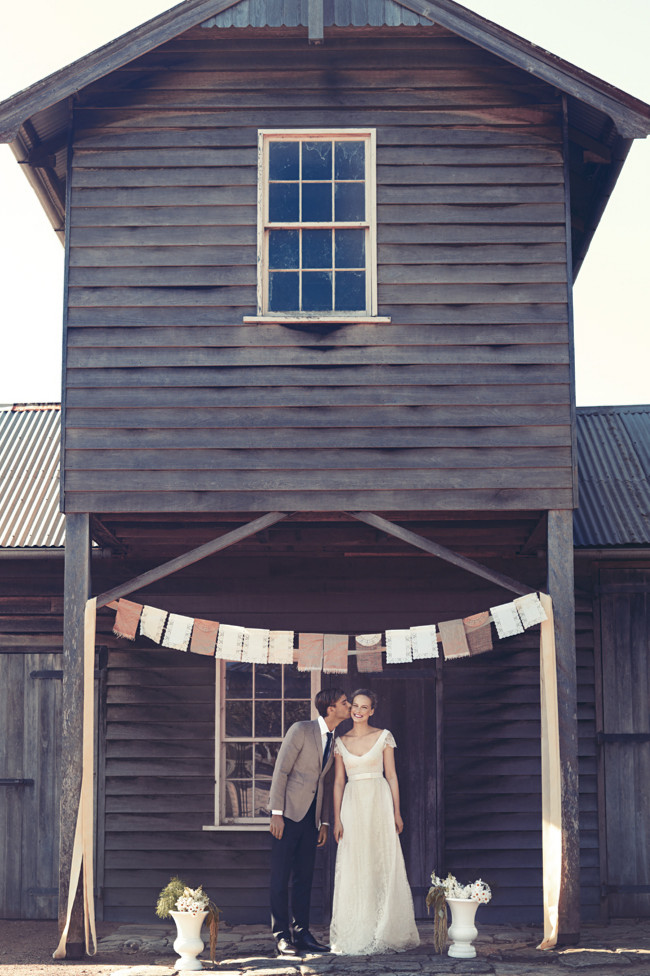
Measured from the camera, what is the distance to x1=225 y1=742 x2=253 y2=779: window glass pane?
11391mm

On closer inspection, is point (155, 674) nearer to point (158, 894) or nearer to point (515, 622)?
point (158, 894)

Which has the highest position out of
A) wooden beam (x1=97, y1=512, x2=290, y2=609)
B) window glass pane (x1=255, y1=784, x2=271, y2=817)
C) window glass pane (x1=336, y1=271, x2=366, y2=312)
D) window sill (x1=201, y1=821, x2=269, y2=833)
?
window glass pane (x1=336, y1=271, x2=366, y2=312)

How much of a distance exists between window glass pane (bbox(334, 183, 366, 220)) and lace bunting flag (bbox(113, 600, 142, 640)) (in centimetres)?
363

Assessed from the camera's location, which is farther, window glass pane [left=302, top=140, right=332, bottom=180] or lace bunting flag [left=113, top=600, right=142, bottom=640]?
window glass pane [left=302, top=140, right=332, bottom=180]

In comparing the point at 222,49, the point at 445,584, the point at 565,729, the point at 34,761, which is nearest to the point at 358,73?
the point at 222,49

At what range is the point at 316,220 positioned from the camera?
393 inches

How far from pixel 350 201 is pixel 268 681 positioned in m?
4.60

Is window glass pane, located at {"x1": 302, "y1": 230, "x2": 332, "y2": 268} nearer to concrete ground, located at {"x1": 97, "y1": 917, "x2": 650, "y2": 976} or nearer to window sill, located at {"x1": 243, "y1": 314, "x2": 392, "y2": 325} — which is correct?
window sill, located at {"x1": 243, "y1": 314, "x2": 392, "y2": 325}

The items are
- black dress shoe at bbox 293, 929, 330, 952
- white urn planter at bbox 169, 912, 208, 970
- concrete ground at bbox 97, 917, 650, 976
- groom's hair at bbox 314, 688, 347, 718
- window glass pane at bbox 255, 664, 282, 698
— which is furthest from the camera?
window glass pane at bbox 255, 664, 282, 698

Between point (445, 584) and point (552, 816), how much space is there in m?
2.93

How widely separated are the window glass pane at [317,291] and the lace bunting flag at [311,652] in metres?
2.76

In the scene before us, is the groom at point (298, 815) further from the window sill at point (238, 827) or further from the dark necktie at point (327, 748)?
the window sill at point (238, 827)

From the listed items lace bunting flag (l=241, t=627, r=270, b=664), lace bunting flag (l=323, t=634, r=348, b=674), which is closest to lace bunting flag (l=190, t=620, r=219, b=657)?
lace bunting flag (l=241, t=627, r=270, b=664)

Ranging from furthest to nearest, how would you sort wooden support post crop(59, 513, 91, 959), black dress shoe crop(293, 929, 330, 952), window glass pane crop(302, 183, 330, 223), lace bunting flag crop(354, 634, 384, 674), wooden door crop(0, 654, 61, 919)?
wooden door crop(0, 654, 61, 919), lace bunting flag crop(354, 634, 384, 674), window glass pane crop(302, 183, 330, 223), black dress shoe crop(293, 929, 330, 952), wooden support post crop(59, 513, 91, 959)
